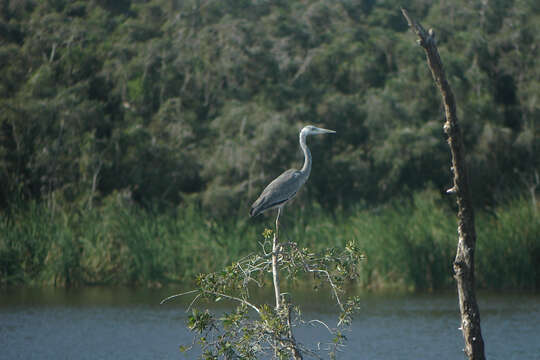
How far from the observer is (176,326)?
1441 centimetres

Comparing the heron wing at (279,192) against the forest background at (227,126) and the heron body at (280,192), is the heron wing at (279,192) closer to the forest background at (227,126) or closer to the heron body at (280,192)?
the heron body at (280,192)

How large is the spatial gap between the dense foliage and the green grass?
6.13ft

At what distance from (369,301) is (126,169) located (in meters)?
8.74

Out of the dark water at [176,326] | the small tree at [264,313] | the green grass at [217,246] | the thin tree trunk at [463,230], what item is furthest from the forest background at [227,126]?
the thin tree trunk at [463,230]

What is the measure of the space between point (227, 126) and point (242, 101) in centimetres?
156

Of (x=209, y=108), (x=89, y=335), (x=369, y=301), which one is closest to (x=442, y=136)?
(x=209, y=108)

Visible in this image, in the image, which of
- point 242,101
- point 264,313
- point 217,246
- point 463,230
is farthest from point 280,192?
point 242,101

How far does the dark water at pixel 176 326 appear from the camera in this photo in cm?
1214

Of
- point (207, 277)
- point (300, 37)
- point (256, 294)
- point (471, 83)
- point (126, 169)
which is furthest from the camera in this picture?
point (300, 37)

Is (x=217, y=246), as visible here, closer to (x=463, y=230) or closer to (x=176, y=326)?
(x=176, y=326)

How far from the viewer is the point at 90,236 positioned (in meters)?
18.6

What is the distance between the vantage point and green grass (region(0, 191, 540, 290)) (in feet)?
56.2

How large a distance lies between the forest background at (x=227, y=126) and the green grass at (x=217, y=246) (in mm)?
55

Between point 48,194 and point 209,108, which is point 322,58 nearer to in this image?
point 209,108
